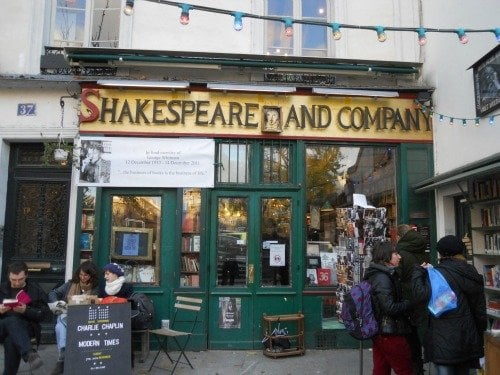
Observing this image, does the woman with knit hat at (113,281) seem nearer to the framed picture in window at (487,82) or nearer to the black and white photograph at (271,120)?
the black and white photograph at (271,120)

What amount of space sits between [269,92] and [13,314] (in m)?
4.77

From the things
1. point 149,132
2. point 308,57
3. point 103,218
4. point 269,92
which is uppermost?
point 308,57

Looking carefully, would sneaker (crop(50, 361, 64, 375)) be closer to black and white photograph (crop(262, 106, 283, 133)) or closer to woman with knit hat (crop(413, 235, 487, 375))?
woman with knit hat (crop(413, 235, 487, 375))

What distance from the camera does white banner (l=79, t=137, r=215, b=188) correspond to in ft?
23.4

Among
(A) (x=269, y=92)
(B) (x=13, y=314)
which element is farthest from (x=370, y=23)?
(B) (x=13, y=314)

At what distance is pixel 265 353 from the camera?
664 centimetres

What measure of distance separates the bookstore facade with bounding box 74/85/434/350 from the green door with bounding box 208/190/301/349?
0.05ft

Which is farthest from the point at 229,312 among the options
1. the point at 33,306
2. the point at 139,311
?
the point at 33,306

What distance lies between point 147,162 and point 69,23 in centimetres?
292

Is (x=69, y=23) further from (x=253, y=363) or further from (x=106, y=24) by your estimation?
(x=253, y=363)

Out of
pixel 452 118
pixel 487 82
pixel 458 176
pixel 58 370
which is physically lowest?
pixel 58 370

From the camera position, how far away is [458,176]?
5754 millimetres

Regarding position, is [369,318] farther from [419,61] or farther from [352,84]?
[419,61]

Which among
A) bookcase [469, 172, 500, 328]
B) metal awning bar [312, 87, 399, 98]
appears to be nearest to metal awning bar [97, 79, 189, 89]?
metal awning bar [312, 87, 399, 98]
